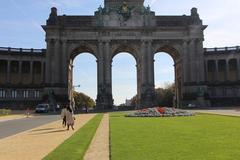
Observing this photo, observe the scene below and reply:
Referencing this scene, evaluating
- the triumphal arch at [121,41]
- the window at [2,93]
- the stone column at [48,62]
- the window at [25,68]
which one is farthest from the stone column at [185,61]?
the window at [2,93]

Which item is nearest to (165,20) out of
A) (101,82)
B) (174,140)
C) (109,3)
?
(109,3)

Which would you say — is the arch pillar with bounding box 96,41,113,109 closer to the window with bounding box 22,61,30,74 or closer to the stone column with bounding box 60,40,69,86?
the stone column with bounding box 60,40,69,86

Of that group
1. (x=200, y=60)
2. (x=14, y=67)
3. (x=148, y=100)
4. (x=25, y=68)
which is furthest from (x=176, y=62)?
(x=14, y=67)

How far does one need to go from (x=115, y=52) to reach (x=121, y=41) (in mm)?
4288

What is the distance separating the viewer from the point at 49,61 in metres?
113

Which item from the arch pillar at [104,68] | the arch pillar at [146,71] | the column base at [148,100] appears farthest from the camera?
the arch pillar at [104,68]

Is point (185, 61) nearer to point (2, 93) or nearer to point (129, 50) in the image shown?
point (129, 50)

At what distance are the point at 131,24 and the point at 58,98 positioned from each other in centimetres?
2922

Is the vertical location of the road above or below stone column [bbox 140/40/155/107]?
below

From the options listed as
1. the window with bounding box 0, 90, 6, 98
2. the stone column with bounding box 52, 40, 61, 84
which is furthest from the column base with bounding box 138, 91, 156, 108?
the window with bounding box 0, 90, 6, 98

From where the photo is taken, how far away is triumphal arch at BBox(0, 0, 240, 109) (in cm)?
11275

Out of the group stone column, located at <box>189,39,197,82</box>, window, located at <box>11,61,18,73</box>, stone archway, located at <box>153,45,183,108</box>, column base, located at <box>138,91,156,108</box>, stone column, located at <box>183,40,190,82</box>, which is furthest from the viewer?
window, located at <box>11,61,18,73</box>

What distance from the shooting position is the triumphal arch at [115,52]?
113m

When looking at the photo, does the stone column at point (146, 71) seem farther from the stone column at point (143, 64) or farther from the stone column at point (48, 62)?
the stone column at point (48, 62)
